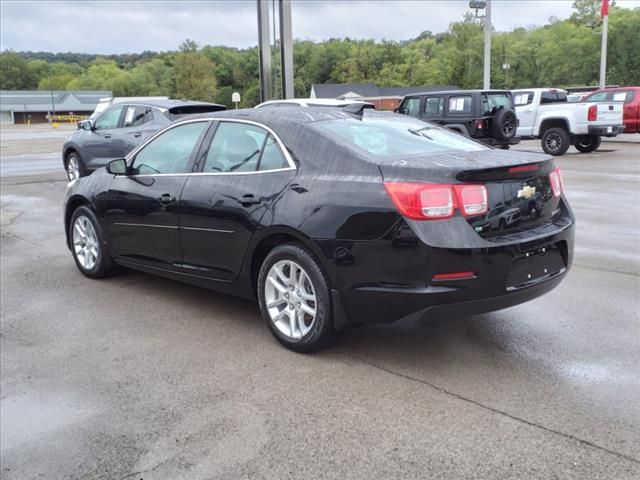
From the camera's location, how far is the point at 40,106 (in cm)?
9838

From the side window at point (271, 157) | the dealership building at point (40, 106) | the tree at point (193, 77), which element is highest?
the tree at point (193, 77)

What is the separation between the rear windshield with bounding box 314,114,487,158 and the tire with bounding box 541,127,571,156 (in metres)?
15.0

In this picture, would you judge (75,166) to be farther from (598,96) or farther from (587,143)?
(598,96)

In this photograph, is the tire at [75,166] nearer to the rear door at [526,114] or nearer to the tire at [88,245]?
the tire at [88,245]

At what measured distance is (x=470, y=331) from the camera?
15.2 feet

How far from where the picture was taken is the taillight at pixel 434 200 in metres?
3.64

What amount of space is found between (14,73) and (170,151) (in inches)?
5869

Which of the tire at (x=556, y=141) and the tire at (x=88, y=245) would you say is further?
the tire at (x=556, y=141)

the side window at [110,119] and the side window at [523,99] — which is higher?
the side window at [523,99]

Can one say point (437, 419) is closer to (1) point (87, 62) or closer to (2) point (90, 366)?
(2) point (90, 366)

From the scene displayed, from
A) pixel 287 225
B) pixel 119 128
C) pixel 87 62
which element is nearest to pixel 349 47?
pixel 87 62

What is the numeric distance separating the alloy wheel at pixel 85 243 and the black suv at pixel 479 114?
461 inches

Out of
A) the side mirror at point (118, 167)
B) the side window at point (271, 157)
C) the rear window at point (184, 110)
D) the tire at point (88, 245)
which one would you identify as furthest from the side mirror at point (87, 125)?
the side window at point (271, 157)

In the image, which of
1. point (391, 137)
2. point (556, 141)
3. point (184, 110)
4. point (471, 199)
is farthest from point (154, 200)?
point (556, 141)
